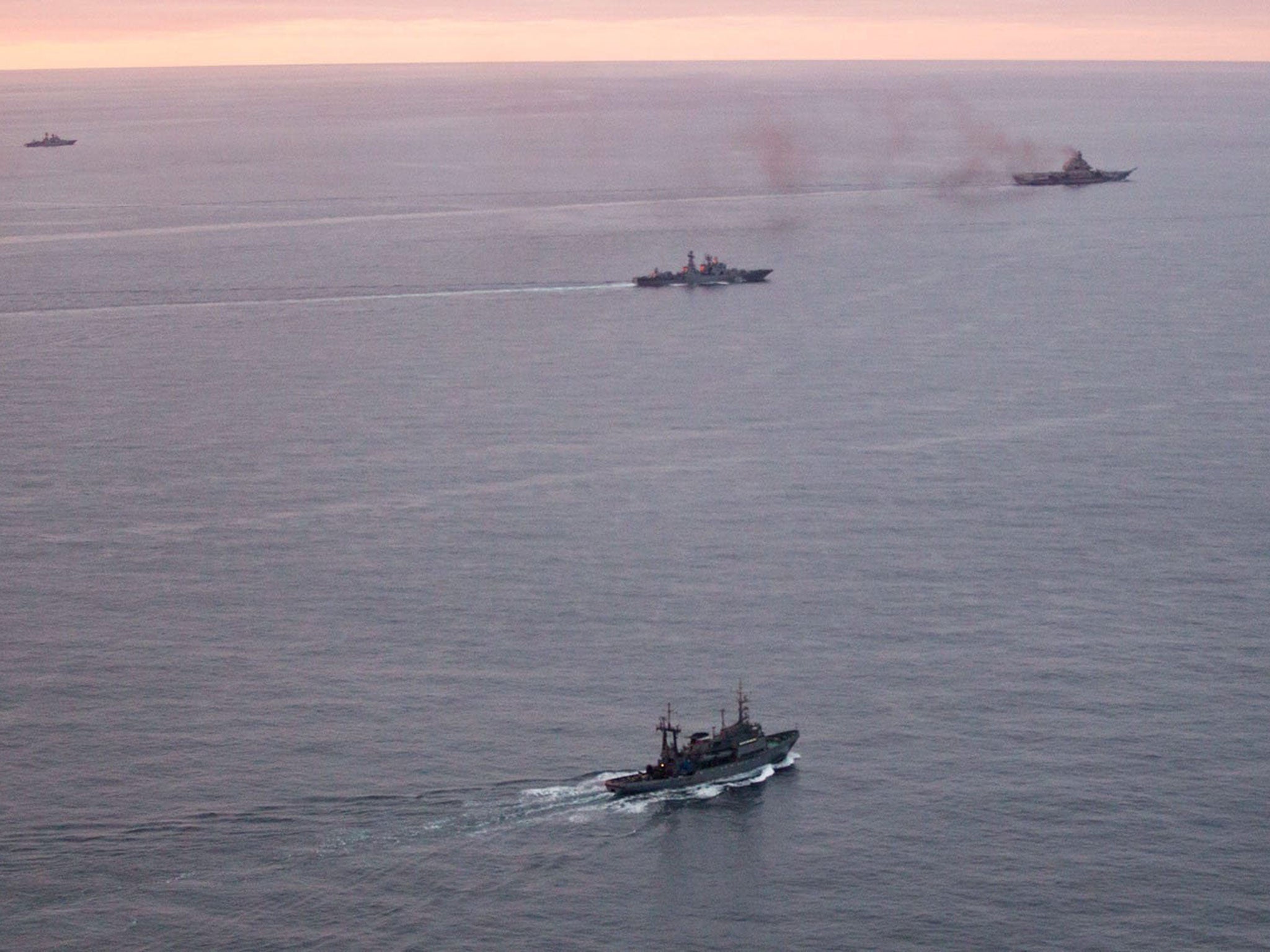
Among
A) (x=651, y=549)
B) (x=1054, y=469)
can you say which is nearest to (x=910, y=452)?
(x=1054, y=469)

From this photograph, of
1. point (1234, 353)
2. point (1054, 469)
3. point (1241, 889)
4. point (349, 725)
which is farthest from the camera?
point (1234, 353)

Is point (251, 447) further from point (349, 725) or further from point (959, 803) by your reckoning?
point (959, 803)

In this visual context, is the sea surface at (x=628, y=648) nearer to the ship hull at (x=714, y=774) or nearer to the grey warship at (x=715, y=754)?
the ship hull at (x=714, y=774)

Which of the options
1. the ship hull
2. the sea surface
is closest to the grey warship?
the ship hull

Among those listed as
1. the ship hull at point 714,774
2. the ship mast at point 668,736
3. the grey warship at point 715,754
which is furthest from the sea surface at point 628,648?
the ship mast at point 668,736

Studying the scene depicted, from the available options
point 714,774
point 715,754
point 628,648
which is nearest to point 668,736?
point 715,754

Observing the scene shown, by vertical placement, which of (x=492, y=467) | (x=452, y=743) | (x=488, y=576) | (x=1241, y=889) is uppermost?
(x=492, y=467)

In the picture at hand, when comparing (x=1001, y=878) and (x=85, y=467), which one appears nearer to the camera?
(x=1001, y=878)
